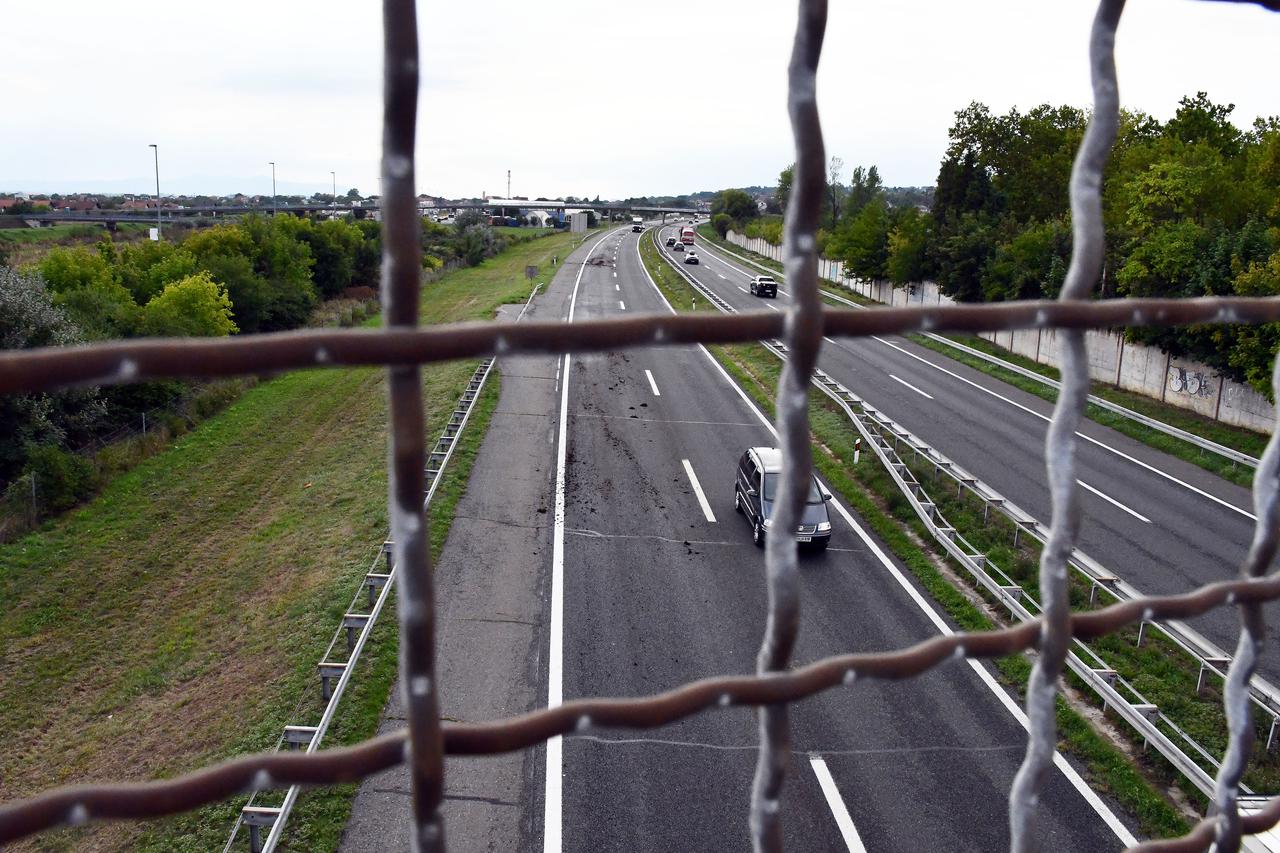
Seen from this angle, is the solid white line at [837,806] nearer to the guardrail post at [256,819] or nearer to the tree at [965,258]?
the guardrail post at [256,819]

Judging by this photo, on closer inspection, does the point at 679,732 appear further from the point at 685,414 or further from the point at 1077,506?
the point at 685,414

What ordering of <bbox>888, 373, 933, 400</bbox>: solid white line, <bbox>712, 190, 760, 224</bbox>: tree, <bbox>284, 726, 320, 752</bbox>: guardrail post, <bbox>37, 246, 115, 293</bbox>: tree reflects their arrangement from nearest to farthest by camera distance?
<bbox>284, 726, 320, 752</bbox>: guardrail post → <bbox>888, 373, 933, 400</bbox>: solid white line → <bbox>37, 246, 115, 293</bbox>: tree → <bbox>712, 190, 760, 224</bbox>: tree

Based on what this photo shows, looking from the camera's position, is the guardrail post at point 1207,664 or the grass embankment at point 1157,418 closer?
the guardrail post at point 1207,664

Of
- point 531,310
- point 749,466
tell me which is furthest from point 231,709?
point 531,310

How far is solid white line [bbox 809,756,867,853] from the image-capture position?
30.4 feet

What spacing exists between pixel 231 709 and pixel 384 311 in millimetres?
11630

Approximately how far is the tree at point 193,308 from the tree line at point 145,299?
0.04 m

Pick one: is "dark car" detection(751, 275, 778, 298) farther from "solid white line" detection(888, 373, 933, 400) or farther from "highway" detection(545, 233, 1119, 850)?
"highway" detection(545, 233, 1119, 850)

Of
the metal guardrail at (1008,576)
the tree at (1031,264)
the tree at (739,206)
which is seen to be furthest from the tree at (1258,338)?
the tree at (739,206)

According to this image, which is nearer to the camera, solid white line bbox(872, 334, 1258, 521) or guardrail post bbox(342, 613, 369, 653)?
guardrail post bbox(342, 613, 369, 653)

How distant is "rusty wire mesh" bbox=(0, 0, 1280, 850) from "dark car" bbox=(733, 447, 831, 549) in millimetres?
12928

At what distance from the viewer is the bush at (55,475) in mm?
19297

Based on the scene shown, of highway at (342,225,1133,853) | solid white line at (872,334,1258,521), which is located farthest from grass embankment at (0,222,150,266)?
solid white line at (872,334,1258,521)

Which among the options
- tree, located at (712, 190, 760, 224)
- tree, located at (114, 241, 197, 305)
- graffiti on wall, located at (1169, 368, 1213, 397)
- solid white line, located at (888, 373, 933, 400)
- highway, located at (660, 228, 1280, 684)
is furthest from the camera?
tree, located at (712, 190, 760, 224)
